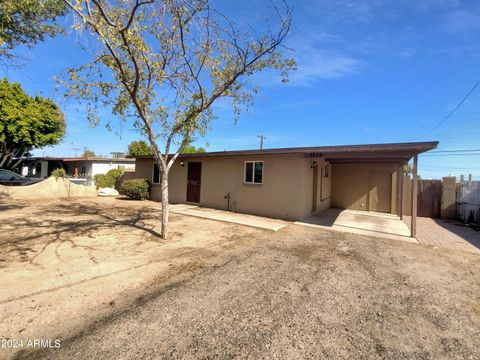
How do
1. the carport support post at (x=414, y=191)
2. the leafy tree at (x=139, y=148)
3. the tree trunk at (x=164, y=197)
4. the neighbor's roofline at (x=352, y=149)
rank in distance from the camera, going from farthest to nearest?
1. the leafy tree at (x=139, y=148)
2. the carport support post at (x=414, y=191)
3. the neighbor's roofline at (x=352, y=149)
4. the tree trunk at (x=164, y=197)

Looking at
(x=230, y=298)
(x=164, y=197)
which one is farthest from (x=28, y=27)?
(x=230, y=298)

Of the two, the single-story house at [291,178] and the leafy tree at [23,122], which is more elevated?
the leafy tree at [23,122]

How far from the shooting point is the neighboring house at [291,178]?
9227 millimetres

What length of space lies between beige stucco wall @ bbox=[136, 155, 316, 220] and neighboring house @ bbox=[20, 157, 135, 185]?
13.6 m

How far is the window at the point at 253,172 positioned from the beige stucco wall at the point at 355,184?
545cm

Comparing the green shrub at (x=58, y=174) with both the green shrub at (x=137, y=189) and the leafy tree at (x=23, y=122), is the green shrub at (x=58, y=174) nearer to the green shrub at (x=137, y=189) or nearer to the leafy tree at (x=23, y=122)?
the green shrub at (x=137, y=189)

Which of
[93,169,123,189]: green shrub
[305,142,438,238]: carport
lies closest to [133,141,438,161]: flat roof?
[305,142,438,238]: carport

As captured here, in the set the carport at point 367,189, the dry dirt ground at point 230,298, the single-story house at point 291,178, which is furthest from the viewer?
the carport at point 367,189

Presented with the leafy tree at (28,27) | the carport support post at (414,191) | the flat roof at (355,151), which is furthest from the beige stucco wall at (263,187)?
the leafy tree at (28,27)

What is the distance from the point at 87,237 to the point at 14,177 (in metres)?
14.8

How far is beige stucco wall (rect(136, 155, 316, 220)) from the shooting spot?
9.37 metres

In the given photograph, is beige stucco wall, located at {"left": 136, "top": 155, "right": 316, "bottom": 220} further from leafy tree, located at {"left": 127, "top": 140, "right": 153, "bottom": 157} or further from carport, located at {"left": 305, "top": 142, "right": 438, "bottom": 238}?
leafy tree, located at {"left": 127, "top": 140, "right": 153, "bottom": 157}

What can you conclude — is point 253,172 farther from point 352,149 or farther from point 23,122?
point 23,122

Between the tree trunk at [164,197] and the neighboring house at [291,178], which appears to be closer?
the tree trunk at [164,197]
